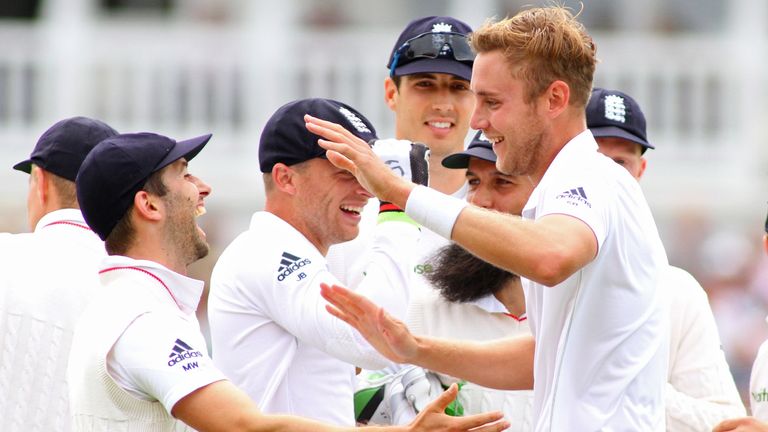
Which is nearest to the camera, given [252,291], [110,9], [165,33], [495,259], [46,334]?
[495,259]

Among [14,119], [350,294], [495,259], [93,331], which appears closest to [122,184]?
[93,331]

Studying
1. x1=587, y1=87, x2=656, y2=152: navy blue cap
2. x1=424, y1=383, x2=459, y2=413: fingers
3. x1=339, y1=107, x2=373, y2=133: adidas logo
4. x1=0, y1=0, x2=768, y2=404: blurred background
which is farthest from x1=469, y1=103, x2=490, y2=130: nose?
x1=0, y1=0, x2=768, y2=404: blurred background

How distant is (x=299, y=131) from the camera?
5.44 m

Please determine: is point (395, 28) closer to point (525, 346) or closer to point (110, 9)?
point (110, 9)

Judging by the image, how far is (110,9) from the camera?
16312 mm

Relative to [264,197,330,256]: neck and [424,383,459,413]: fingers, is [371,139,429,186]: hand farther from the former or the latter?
[424,383,459,413]: fingers

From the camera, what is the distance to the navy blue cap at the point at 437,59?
22.1 ft

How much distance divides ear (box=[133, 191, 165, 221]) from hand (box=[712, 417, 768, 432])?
6.51ft

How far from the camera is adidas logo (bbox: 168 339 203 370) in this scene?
15.2ft

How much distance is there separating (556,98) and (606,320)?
0.73 m

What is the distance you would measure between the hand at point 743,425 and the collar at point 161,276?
1795mm

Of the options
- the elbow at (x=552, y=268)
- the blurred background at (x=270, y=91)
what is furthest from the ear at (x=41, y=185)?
the blurred background at (x=270, y=91)

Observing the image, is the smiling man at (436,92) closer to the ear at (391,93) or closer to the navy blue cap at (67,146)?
the ear at (391,93)

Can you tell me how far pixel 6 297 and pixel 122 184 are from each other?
1.10 m
